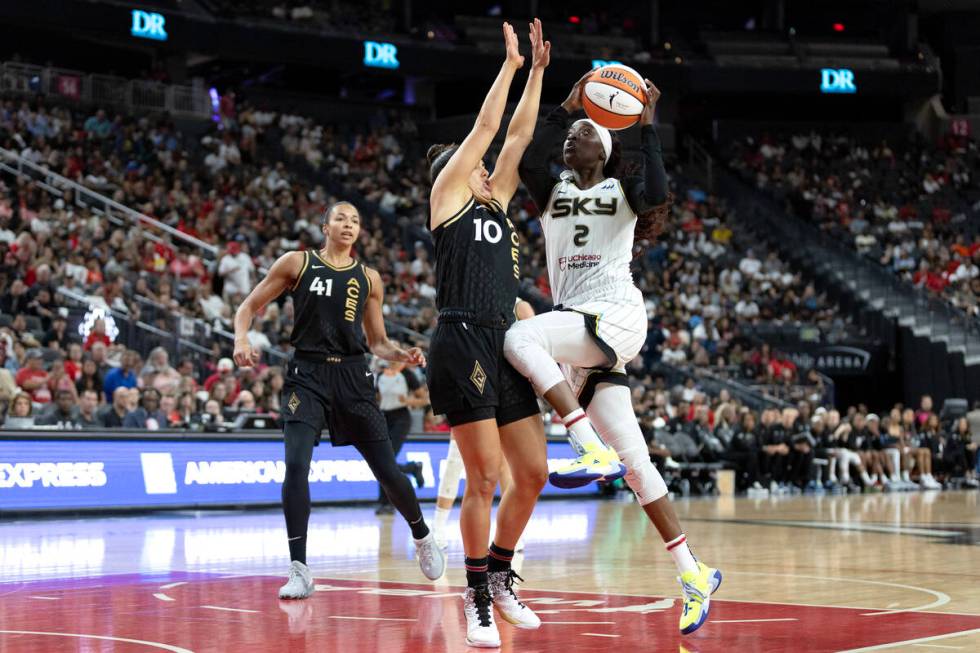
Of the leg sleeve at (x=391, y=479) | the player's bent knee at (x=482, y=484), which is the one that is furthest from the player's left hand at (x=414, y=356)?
the player's bent knee at (x=482, y=484)

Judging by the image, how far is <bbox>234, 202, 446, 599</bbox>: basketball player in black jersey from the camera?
25.4ft

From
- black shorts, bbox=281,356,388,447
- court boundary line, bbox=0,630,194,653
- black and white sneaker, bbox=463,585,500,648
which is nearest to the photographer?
court boundary line, bbox=0,630,194,653

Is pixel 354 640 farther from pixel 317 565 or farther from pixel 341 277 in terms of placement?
pixel 317 565

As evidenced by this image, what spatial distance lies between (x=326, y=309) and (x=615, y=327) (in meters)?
2.31

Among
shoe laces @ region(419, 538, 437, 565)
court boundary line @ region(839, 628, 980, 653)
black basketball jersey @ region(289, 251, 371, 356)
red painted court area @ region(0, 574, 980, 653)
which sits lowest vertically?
red painted court area @ region(0, 574, 980, 653)

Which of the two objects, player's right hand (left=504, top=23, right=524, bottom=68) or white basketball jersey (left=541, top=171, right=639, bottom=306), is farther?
white basketball jersey (left=541, top=171, right=639, bottom=306)

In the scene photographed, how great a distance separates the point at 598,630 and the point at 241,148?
2580 centimetres

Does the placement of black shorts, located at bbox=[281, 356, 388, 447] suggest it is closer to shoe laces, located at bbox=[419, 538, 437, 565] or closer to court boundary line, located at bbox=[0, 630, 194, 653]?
shoe laces, located at bbox=[419, 538, 437, 565]

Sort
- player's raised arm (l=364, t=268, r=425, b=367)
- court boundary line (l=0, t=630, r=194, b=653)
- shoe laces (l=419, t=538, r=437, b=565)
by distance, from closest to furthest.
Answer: court boundary line (l=0, t=630, r=194, b=653), shoe laces (l=419, t=538, r=437, b=565), player's raised arm (l=364, t=268, r=425, b=367)

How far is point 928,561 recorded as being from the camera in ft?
31.3

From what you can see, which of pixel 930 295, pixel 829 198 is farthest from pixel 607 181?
pixel 829 198

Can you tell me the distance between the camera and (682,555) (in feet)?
20.2

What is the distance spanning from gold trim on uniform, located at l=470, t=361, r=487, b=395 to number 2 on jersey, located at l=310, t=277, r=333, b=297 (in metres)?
2.21

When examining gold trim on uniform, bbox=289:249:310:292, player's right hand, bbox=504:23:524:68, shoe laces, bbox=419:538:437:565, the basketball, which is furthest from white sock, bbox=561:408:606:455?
gold trim on uniform, bbox=289:249:310:292
